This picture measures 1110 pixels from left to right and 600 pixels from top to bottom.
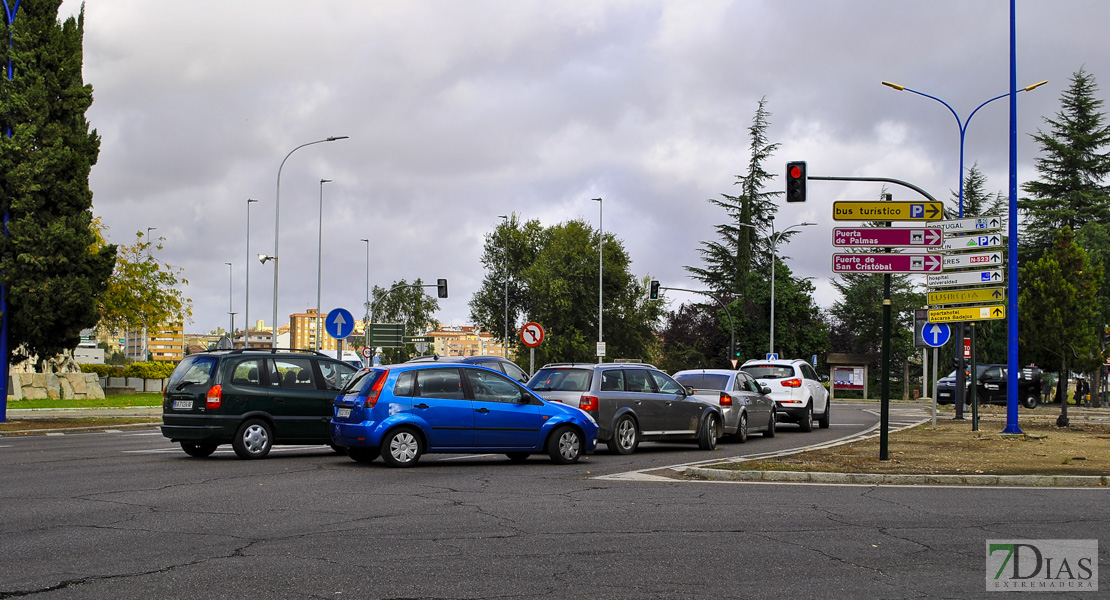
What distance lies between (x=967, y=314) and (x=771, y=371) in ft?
16.1

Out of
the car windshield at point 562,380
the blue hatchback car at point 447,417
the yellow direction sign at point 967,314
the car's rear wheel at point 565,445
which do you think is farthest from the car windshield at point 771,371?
the blue hatchback car at point 447,417

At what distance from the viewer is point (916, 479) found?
41.4ft

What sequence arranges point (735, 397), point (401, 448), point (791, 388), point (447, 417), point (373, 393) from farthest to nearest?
point (791, 388) → point (735, 397) → point (447, 417) → point (401, 448) → point (373, 393)

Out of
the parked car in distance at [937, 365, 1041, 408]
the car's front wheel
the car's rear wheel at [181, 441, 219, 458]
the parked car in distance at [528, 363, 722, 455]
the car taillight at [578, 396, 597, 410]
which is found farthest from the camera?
the parked car in distance at [937, 365, 1041, 408]

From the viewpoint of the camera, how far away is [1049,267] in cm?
2467

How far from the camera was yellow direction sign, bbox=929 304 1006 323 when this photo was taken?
2189 centimetres

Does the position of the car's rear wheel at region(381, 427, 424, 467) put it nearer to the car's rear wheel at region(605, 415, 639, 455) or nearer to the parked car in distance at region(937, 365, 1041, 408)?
the car's rear wheel at region(605, 415, 639, 455)

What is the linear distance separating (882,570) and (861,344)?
76.9 metres

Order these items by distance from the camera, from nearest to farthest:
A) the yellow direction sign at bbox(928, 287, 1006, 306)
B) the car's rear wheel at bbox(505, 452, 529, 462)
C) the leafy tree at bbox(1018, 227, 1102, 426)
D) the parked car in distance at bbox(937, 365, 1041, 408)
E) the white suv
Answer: the car's rear wheel at bbox(505, 452, 529, 462), the yellow direction sign at bbox(928, 287, 1006, 306), the leafy tree at bbox(1018, 227, 1102, 426), the white suv, the parked car in distance at bbox(937, 365, 1041, 408)

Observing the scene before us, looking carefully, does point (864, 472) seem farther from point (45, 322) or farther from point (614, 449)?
point (45, 322)

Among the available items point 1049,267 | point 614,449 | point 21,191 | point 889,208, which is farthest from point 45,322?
point 1049,267

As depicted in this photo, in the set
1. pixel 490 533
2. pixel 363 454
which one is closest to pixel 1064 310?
pixel 363 454

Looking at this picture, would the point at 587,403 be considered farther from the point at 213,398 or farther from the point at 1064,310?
the point at 1064,310

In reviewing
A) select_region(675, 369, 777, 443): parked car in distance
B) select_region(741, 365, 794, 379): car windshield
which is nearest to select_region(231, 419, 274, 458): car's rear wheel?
select_region(675, 369, 777, 443): parked car in distance
